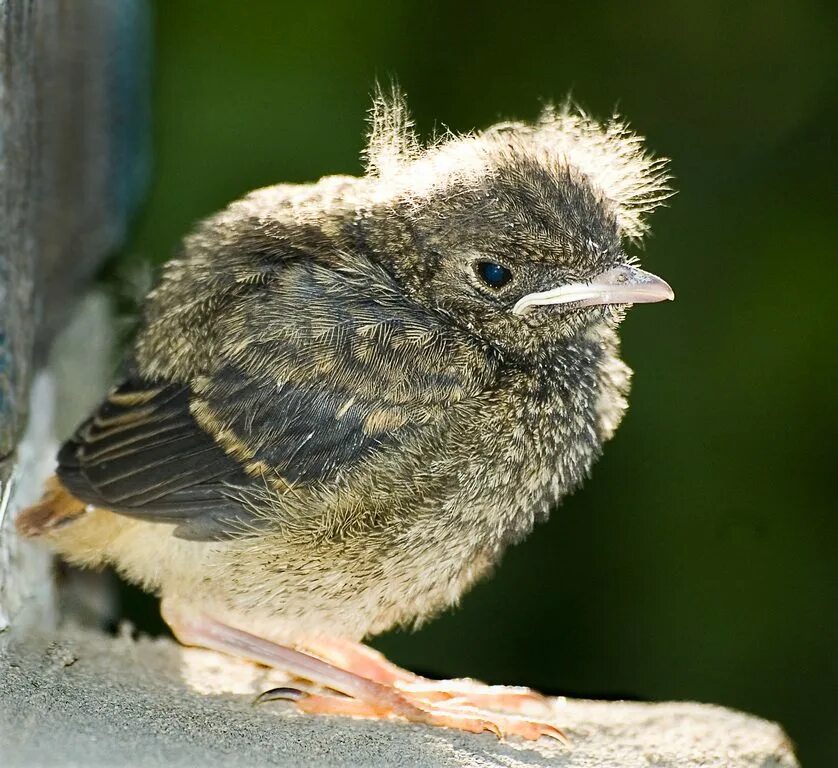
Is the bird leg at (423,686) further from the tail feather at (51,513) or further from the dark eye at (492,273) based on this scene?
the dark eye at (492,273)

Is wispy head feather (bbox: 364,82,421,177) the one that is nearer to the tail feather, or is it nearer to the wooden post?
the wooden post

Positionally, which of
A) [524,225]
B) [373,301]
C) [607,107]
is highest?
[607,107]

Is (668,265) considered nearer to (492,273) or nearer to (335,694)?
(492,273)

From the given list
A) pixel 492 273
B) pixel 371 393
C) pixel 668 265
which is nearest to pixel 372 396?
pixel 371 393

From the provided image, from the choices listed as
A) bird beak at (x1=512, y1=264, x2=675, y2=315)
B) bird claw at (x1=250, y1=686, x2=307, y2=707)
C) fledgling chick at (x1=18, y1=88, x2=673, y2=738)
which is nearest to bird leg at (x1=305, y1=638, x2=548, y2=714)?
fledgling chick at (x1=18, y1=88, x2=673, y2=738)

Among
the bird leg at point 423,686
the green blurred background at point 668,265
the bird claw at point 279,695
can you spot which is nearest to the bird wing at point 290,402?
the bird claw at point 279,695

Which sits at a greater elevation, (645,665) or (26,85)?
(26,85)

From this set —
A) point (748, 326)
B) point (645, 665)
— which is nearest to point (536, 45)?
point (748, 326)

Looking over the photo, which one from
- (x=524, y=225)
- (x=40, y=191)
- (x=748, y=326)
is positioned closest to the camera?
(x=524, y=225)

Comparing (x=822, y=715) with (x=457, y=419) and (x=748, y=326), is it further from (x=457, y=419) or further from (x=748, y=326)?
(x=457, y=419)
